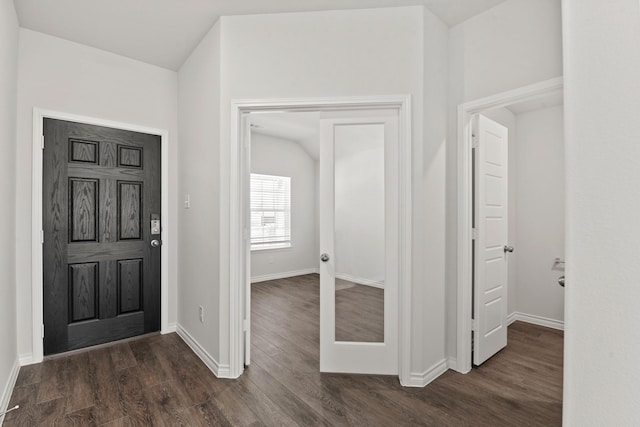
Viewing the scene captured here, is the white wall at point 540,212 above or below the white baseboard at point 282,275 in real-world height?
above

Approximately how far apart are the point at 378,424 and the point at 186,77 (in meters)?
3.33

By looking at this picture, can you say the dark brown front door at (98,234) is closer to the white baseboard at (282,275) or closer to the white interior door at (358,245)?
the white interior door at (358,245)

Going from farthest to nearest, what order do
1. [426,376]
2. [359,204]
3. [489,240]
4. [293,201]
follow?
[293,201] < [489,240] < [359,204] < [426,376]

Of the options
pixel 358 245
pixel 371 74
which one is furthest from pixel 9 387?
pixel 371 74

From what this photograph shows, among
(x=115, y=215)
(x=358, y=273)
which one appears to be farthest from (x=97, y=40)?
(x=358, y=273)

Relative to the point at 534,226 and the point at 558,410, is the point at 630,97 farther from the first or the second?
the point at 534,226

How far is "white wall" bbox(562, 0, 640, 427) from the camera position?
0.58 metres

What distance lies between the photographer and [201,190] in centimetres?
269

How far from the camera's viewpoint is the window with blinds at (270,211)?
577 cm

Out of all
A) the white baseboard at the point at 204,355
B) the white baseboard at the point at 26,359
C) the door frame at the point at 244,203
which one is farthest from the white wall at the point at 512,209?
the white baseboard at the point at 26,359

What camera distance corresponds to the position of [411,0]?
2154mm

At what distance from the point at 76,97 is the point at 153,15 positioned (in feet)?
3.56

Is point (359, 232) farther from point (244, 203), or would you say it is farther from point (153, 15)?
point (153, 15)

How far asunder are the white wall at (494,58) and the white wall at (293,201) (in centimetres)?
391
